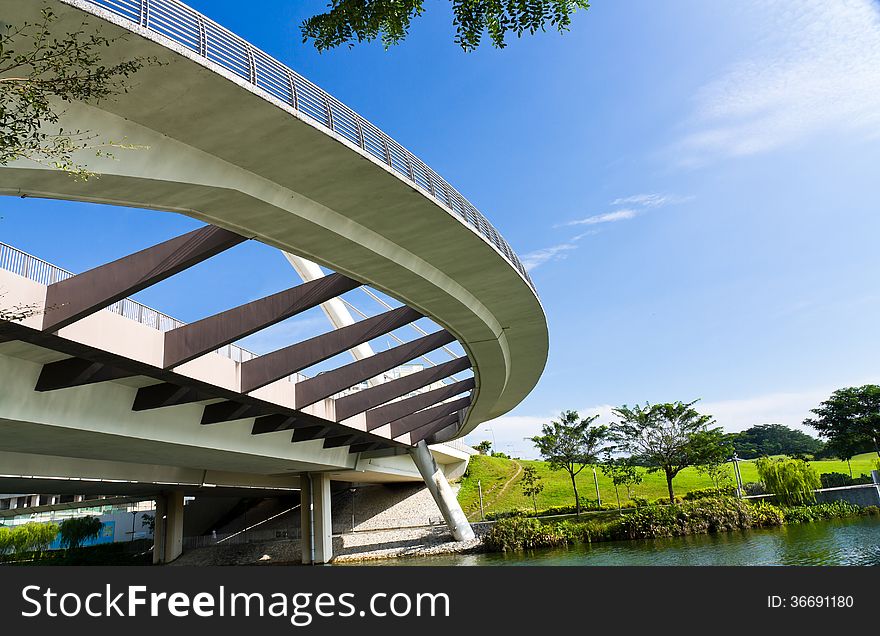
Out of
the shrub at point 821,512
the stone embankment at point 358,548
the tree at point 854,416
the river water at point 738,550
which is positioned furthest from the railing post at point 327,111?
the tree at point 854,416

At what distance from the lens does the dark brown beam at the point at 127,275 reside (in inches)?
403

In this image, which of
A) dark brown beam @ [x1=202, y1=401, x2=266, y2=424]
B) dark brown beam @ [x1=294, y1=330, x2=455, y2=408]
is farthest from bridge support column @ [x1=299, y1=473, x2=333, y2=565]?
dark brown beam @ [x1=294, y1=330, x2=455, y2=408]

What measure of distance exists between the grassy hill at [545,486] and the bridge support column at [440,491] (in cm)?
1514

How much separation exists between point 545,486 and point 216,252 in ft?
158

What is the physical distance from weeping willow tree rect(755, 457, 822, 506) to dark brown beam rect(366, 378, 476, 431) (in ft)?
77.3

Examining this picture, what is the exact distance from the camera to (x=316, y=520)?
33.9m

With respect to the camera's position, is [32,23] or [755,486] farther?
[755,486]

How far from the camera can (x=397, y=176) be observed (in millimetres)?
9211

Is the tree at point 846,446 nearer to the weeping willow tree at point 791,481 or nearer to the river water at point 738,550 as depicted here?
the weeping willow tree at point 791,481

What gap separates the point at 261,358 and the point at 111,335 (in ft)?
15.6

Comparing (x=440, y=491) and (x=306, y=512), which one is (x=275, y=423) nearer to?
(x=440, y=491)

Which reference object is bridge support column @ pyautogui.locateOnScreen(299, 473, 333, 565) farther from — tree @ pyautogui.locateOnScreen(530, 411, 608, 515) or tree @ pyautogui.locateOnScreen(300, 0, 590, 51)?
tree @ pyautogui.locateOnScreen(300, 0, 590, 51)
